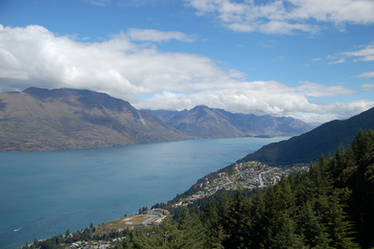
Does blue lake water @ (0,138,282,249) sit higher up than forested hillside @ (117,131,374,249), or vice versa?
forested hillside @ (117,131,374,249)

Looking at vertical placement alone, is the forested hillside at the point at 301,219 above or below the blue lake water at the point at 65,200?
above

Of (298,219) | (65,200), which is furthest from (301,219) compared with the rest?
(65,200)

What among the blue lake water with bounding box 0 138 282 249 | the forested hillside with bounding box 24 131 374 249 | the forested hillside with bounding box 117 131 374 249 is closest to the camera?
the forested hillside with bounding box 24 131 374 249

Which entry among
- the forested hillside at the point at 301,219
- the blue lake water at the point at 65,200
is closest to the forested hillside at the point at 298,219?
the forested hillside at the point at 301,219

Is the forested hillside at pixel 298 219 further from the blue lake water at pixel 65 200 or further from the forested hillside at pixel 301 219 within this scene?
the blue lake water at pixel 65 200

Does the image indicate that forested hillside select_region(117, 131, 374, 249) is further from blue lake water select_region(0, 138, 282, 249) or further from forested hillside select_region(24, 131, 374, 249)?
blue lake water select_region(0, 138, 282, 249)

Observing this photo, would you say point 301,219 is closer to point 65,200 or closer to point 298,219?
point 298,219

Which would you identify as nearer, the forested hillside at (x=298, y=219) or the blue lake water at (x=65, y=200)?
the forested hillside at (x=298, y=219)

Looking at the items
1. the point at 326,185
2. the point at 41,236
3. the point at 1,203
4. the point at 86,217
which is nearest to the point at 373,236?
the point at 326,185

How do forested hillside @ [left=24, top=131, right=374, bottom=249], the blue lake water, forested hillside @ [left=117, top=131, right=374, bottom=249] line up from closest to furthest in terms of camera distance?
forested hillside @ [left=24, top=131, right=374, bottom=249] < forested hillside @ [left=117, top=131, right=374, bottom=249] < the blue lake water

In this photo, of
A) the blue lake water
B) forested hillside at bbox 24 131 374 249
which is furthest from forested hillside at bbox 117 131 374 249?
the blue lake water

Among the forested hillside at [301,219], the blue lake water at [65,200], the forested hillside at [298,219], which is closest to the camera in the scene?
the forested hillside at [298,219]

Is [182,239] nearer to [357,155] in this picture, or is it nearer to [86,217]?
[357,155]
